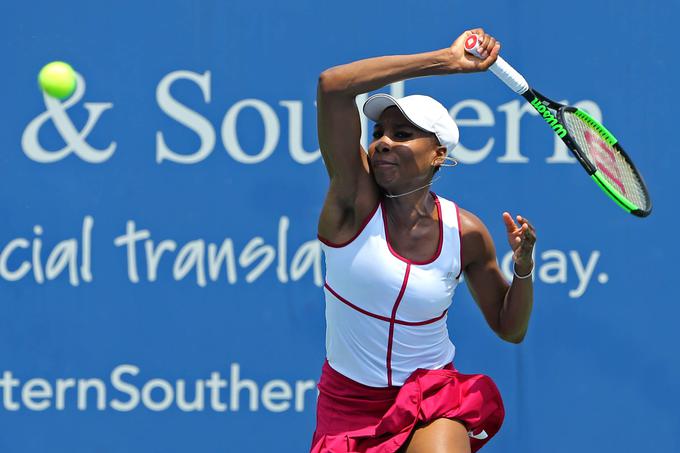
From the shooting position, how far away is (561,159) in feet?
13.6

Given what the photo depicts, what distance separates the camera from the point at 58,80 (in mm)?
3986

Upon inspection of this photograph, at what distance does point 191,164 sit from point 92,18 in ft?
2.08

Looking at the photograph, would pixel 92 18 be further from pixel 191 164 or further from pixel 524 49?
pixel 524 49

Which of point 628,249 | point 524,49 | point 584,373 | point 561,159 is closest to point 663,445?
point 584,373

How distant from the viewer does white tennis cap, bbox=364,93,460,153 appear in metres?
3.05

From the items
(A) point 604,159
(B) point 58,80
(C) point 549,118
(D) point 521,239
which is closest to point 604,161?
(A) point 604,159

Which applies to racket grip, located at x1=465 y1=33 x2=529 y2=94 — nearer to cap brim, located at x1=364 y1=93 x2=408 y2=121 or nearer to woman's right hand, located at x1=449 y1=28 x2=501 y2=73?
woman's right hand, located at x1=449 y1=28 x2=501 y2=73

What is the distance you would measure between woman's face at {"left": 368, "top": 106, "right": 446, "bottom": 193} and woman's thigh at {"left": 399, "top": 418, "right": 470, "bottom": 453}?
0.65 m

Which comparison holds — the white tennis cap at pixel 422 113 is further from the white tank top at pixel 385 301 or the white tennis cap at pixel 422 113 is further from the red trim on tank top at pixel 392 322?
the red trim on tank top at pixel 392 322

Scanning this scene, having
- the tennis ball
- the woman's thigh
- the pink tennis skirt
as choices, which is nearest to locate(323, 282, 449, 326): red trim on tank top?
the pink tennis skirt

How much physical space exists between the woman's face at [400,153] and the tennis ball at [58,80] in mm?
1400

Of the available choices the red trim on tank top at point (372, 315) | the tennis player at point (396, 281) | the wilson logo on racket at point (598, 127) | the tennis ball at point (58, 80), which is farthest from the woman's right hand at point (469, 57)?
the tennis ball at point (58, 80)

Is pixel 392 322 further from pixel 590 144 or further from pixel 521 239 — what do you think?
pixel 590 144

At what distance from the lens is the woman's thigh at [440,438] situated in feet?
9.70
